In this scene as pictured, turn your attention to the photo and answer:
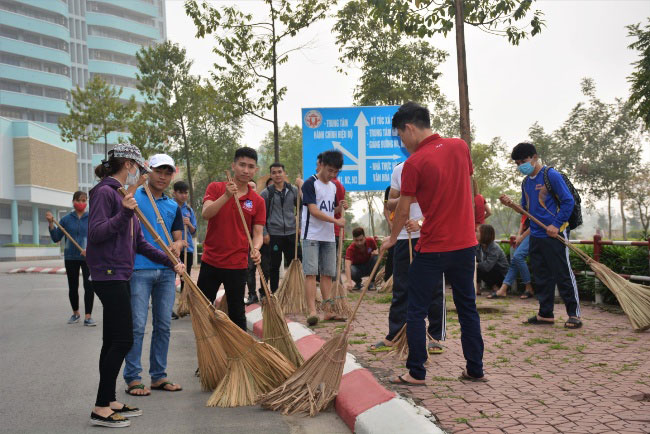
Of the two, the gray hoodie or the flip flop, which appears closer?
the flip flop

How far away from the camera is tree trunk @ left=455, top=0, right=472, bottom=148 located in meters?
9.73

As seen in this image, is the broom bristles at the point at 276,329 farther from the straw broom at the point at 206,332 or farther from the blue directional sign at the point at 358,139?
the blue directional sign at the point at 358,139

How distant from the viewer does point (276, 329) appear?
5.43 m

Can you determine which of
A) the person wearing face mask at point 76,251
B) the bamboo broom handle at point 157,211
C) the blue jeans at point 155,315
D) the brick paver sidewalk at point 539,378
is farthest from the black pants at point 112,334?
the person wearing face mask at point 76,251

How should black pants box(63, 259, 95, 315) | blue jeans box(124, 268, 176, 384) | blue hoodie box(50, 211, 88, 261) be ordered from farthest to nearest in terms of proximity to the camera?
blue hoodie box(50, 211, 88, 261)
black pants box(63, 259, 95, 315)
blue jeans box(124, 268, 176, 384)

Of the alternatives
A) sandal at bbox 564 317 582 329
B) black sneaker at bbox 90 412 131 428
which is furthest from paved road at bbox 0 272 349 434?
sandal at bbox 564 317 582 329

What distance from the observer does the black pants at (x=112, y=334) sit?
442 centimetres

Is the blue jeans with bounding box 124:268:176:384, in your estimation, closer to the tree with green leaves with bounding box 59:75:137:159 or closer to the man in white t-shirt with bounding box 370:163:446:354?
the man in white t-shirt with bounding box 370:163:446:354

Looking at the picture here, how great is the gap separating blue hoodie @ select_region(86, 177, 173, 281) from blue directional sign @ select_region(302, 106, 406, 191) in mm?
8281

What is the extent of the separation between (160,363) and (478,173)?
35.6 m

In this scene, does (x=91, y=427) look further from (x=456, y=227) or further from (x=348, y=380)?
(x=456, y=227)

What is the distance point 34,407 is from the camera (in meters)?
4.94

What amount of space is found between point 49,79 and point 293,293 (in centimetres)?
7069

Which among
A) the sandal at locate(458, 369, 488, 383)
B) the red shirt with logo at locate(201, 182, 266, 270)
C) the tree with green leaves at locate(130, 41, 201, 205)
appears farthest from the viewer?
the tree with green leaves at locate(130, 41, 201, 205)
